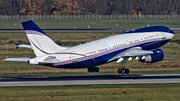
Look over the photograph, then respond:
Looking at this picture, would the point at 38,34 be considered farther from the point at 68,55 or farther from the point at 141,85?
the point at 141,85

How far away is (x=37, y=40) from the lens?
44562 mm

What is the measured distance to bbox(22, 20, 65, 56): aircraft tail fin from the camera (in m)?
43.9

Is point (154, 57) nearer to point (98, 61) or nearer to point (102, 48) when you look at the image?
point (102, 48)

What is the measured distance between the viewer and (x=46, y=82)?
42.2 meters

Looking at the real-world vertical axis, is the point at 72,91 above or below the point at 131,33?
below

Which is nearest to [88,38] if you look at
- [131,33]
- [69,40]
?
[69,40]

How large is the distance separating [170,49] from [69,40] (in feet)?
102

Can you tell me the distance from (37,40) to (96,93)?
13.9 meters

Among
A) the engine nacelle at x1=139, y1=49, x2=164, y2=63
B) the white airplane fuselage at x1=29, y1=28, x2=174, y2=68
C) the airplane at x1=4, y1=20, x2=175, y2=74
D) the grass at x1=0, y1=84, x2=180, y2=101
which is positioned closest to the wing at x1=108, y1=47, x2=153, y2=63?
the airplane at x1=4, y1=20, x2=175, y2=74

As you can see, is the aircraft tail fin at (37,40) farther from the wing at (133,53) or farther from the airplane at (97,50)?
the wing at (133,53)

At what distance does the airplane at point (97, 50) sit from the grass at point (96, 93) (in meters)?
8.64

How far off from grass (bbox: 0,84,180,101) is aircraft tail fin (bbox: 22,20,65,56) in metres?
8.72

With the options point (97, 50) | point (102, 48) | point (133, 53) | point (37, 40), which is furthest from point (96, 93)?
point (133, 53)

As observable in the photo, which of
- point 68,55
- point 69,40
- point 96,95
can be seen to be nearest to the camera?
point 96,95
